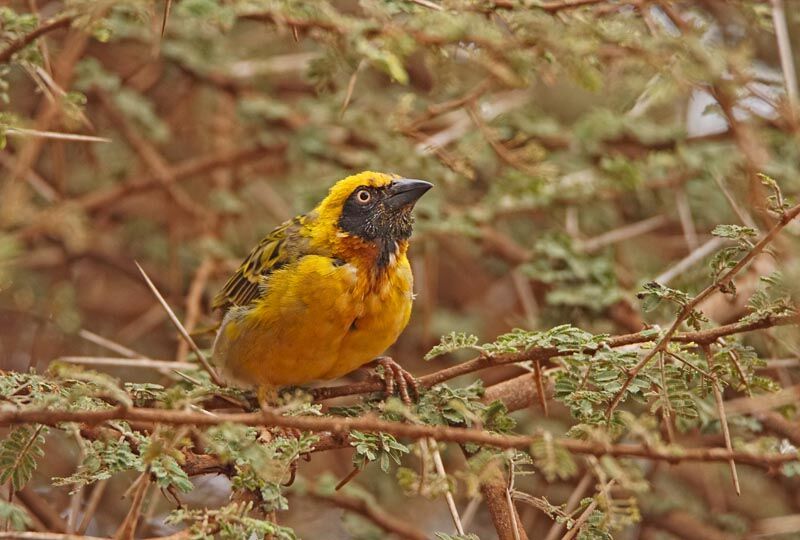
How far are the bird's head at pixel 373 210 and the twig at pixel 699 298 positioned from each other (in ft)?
4.84

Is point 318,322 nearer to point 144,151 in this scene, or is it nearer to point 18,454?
point 18,454

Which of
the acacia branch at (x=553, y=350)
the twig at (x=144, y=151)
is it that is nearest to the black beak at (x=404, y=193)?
the acacia branch at (x=553, y=350)

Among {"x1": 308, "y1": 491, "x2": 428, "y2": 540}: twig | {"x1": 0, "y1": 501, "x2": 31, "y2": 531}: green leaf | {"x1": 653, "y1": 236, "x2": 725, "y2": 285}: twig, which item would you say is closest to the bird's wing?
{"x1": 308, "y1": 491, "x2": 428, "y2": 540}: twig

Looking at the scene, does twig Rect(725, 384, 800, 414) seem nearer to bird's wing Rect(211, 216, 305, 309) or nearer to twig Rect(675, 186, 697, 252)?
twig Rect(675, 186, 697, 252)

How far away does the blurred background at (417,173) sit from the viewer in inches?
124

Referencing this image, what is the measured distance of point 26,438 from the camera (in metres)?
2.15

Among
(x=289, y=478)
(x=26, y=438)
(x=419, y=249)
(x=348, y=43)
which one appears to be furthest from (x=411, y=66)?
(x=26, y=438)

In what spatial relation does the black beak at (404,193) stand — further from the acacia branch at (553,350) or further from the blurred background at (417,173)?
the acacia branch at (553,350)

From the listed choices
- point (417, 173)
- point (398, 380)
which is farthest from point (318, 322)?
point (417, 173)

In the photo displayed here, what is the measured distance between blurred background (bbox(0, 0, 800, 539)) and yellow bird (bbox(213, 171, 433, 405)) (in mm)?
252

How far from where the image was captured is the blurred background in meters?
3.15

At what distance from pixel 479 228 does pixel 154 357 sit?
183 cm

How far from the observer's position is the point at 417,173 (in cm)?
425

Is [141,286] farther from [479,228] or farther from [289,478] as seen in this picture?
[289,478]
